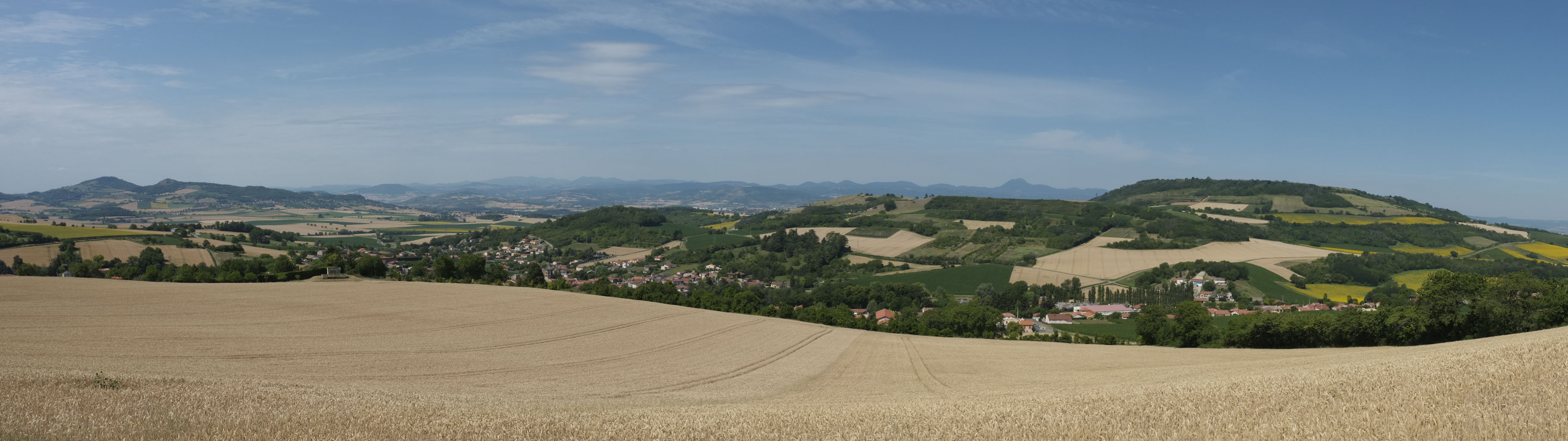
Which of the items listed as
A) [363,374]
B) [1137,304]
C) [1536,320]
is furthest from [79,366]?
[1137,304]

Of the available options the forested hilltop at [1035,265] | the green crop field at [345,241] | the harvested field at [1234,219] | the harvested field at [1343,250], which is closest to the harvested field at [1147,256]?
the forested hilltop at [1035,265]

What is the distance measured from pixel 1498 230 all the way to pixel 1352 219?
21.1m

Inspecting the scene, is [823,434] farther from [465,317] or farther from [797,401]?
[465,317]

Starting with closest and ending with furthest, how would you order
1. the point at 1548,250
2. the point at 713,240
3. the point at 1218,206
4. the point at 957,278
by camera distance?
the point at 957,278 → the point at 1548,250 → the point at 713,240 → the point at 1218,206

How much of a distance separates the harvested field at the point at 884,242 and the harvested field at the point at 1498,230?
10190 centimetres

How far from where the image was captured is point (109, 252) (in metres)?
70.2

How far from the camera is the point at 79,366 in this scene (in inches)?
711

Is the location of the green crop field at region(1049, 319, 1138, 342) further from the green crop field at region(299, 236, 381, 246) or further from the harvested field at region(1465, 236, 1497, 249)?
the green crop field at region(299, 236, 381, 246)

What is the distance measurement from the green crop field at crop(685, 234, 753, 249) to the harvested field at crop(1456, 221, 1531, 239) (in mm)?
134854

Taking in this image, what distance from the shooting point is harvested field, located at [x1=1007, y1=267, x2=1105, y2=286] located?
87.3m

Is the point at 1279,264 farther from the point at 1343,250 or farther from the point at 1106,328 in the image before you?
the point at 1106,328

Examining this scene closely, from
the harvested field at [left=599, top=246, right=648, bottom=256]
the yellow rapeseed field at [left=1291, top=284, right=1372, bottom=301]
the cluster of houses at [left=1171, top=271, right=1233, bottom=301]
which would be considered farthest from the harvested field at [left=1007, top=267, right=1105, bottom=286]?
the harvested field at [left=599, top=246, right=648, bottom=256]

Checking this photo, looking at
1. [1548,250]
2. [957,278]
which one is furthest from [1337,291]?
[1548,250]

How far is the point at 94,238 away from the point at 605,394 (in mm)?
92660
